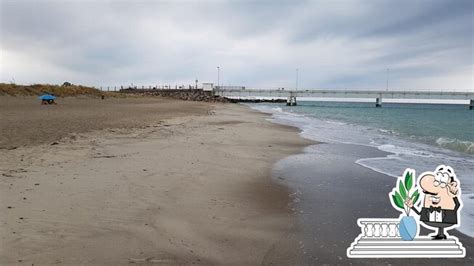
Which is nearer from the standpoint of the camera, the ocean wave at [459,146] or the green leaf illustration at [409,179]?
the green leaf illustration at [409,179]

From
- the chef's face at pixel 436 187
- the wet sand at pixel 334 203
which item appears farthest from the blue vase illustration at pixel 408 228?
the chef's face at pixel 436 187

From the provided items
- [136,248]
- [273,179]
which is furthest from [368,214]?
[136,248]

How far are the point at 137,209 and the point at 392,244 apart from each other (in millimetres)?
3377

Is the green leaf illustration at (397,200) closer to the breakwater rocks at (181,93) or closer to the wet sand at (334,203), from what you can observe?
the wet sand at (334,203)

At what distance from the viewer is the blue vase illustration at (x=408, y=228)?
3.17 m

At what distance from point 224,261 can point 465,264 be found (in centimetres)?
261

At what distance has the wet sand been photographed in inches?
154

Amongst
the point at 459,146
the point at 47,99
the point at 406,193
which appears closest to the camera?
the point at 406,193

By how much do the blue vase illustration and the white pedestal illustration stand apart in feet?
0.15

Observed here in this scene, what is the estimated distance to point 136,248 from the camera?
378cm

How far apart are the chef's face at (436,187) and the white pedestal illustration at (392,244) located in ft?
1.39

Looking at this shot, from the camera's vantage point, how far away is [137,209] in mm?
A: 4996

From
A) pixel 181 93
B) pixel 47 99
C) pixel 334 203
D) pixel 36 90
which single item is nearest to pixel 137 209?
pixel 334 203

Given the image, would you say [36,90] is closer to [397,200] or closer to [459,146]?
[459,146]
